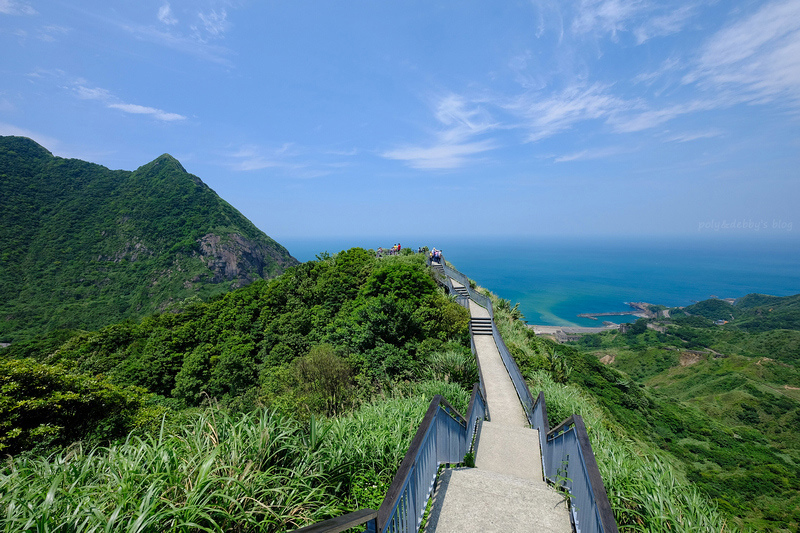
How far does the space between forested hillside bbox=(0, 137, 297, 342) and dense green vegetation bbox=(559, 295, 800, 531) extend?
72.2 metres

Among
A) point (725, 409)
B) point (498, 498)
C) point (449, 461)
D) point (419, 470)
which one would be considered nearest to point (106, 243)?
point (449, 461)

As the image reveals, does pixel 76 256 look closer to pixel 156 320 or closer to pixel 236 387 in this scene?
pixel 156 320

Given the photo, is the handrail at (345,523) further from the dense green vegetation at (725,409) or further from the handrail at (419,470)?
the dense green vegetation at (725,409)

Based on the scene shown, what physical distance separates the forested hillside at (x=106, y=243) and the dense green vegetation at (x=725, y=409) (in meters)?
72.2

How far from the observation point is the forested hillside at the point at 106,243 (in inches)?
2539

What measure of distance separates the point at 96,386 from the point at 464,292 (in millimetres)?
19622

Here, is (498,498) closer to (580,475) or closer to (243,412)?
(580,475)

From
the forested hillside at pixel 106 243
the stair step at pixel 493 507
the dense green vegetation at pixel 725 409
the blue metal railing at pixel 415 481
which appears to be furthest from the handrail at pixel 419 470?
the forested hillside at pixel 106 243

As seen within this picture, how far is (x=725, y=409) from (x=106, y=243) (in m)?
131

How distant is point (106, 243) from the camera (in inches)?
3285

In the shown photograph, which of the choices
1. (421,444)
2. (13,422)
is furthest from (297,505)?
(13,422)

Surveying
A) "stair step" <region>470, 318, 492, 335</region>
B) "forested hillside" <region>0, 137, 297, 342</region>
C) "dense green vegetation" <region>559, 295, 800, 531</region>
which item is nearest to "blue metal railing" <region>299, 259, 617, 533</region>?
"dense green vegetation" <region>559, 295, 800, 531</region>

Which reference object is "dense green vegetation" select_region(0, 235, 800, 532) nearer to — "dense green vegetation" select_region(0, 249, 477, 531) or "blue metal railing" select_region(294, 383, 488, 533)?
"dense green vegetation" select_region(0, 249, 477, 531)

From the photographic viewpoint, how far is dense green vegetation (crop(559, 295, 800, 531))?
24.8 m
